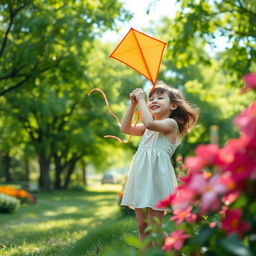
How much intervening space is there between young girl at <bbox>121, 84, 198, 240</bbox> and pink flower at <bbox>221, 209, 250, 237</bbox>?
5.64 feet

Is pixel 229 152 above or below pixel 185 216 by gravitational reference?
above

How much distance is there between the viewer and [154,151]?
365 cm

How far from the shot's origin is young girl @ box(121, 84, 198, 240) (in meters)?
3.51

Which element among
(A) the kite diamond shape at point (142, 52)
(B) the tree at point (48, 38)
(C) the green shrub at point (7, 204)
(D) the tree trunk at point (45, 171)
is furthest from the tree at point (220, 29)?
(D) the tree trunk at point (45, 171)

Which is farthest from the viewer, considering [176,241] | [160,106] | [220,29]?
[220,29]

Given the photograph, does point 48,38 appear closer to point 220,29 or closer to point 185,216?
point 220,29

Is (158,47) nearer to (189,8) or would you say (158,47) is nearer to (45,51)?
(189,8)

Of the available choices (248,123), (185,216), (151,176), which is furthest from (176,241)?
(151,176)

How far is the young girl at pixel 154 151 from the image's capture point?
3.51 m

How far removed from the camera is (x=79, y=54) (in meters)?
10.2

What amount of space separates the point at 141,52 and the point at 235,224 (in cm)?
264

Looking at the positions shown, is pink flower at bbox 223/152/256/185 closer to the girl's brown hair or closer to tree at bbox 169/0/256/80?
the girl's brown hair

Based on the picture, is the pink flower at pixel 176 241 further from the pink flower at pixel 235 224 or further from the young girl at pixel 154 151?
the young girl at pixel 154 151

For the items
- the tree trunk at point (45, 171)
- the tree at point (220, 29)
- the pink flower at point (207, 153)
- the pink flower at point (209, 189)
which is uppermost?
the tree at point (220, 29)
